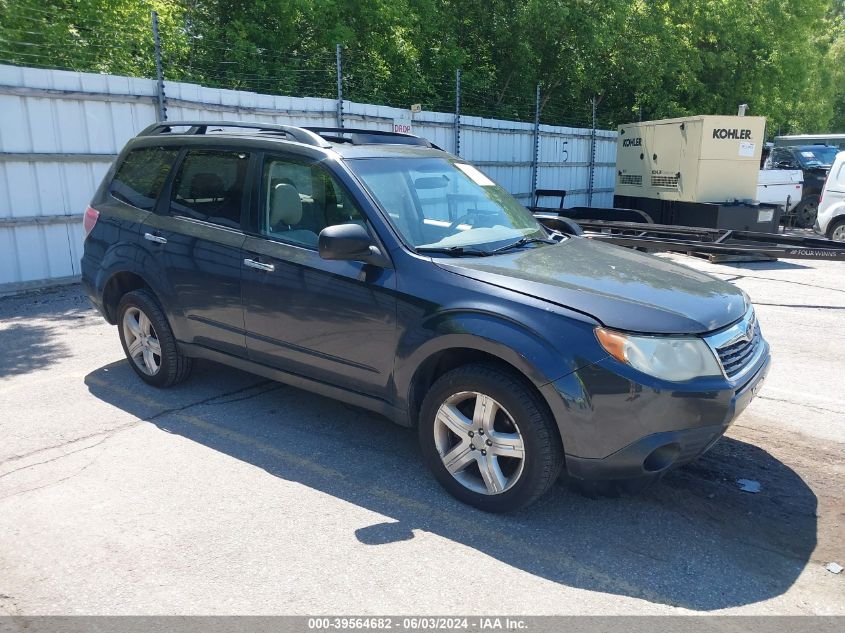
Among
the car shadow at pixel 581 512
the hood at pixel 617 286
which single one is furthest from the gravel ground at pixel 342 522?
the hood at pixel 617 286

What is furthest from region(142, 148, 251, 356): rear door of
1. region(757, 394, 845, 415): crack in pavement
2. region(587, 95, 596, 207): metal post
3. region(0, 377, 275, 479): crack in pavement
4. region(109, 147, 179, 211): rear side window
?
region(587, 95, 596, 207): metal post

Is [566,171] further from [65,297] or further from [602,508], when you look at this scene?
[602,508]

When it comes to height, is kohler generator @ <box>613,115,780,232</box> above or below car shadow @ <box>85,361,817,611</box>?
above

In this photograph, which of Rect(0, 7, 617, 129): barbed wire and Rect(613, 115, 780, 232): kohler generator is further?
Rect(613, 115, 780, 232): kohler generator

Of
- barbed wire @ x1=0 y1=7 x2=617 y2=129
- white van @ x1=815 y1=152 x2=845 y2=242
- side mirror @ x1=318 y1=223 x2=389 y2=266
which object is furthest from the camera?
white van @ x1=815 y1=152 x2=845 y2=242

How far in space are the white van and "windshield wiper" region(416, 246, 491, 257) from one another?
11246mm

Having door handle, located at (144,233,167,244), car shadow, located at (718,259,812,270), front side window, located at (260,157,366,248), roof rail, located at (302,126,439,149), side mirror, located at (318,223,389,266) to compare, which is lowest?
car shadow, located at (718,259,812,270)

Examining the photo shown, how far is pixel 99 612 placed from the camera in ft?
9.33

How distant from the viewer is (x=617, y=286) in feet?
11.9

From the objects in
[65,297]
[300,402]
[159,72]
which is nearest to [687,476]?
[300,402]

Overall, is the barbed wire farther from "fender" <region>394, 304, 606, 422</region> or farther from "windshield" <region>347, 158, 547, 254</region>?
"fender" <region>394, 304, 606, 422</region>

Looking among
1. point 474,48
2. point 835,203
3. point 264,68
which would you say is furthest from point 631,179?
point 474,48

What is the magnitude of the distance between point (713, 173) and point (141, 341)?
11.1 meters

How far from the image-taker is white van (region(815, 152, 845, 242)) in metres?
12.8
